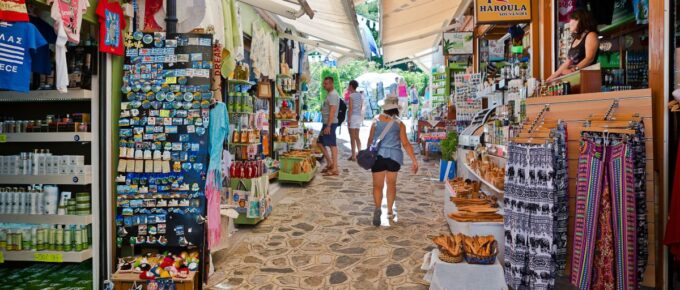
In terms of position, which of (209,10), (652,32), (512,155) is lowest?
(512,155)

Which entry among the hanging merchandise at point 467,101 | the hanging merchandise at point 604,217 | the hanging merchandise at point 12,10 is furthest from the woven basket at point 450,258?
the hanging merchandise at point 467,101

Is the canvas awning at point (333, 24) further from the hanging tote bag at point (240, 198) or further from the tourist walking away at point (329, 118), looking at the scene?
the hanging tote bag at point (240, 198)

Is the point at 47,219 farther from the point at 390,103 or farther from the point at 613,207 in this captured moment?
the point at 613,207

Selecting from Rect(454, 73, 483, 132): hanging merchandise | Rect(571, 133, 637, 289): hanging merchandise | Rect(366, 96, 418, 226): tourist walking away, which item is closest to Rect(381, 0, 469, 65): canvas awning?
Rect(454, 73, 483, 132): hanging merchandise

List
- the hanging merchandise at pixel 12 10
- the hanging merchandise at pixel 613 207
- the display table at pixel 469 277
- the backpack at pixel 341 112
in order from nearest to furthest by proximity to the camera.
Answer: the hanging merchandise at pixel 12 10, the hanging merchandise at pixel 613 207, the display table at pixel 469 277, the backpack at pixel 341 112

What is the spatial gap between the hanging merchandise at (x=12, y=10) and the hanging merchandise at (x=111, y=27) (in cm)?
79

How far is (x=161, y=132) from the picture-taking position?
14.6 feet

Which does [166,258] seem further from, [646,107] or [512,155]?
[646,107]

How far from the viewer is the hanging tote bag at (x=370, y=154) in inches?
257

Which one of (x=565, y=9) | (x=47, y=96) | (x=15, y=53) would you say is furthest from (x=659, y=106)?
(x=47, y=96)

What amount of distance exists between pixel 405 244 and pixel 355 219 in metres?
1.37

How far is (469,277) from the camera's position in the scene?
393 cm

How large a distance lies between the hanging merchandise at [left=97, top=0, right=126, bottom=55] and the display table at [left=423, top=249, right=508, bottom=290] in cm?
310

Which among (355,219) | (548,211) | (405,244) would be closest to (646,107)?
(548,211)
